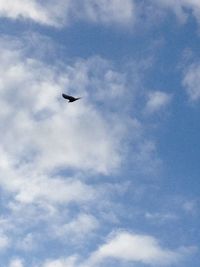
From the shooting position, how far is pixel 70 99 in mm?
55344
